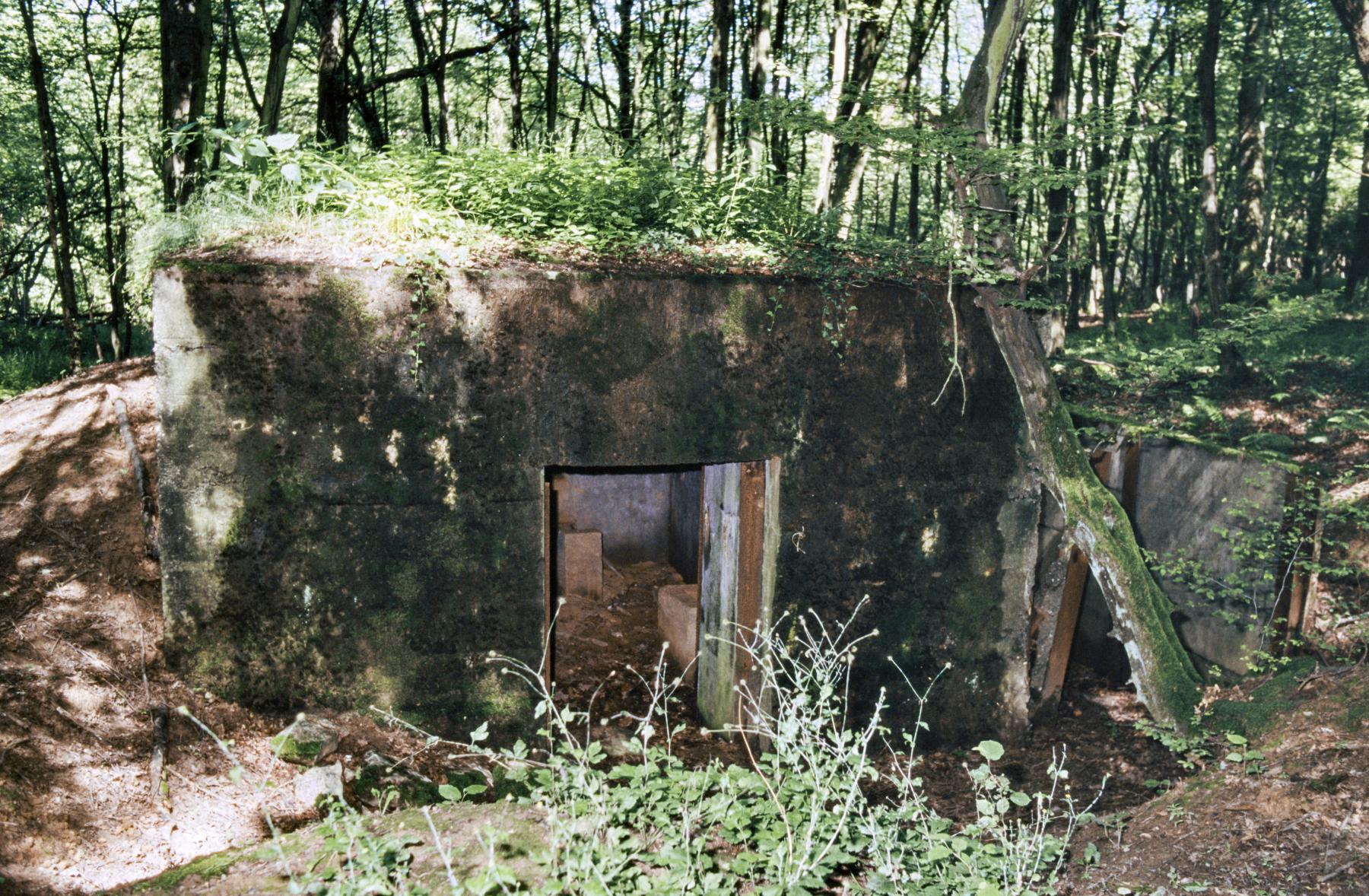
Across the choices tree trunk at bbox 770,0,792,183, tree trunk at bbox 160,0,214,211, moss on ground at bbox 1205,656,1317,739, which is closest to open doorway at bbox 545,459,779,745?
moss on ground at bbox 1205,656,1317,739

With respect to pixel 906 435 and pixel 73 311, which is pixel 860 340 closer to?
pixel 906 435

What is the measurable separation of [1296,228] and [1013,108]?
13.4 meters

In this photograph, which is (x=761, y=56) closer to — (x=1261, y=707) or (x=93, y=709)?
(x=1261, y=707)

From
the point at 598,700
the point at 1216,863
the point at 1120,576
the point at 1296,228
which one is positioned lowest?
the point at 598,700

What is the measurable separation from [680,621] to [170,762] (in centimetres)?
415

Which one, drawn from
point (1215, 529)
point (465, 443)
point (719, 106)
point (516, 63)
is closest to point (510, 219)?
point (465, 443)

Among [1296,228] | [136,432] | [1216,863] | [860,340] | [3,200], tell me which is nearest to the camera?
[1216,863]

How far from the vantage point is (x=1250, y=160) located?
11836mm

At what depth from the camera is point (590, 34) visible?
14539 mm

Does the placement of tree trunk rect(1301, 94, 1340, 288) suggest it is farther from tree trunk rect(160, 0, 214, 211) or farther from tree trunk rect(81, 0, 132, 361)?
tree trunk rect(81, 0, 132, 361)

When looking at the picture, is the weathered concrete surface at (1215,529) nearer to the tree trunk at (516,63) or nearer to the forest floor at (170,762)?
the forest floor at (170,762)

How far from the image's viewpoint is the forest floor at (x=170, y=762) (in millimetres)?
3592

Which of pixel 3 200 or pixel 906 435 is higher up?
pixel 3 200

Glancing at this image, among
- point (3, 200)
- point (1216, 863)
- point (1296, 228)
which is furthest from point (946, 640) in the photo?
point (1296, 228)
